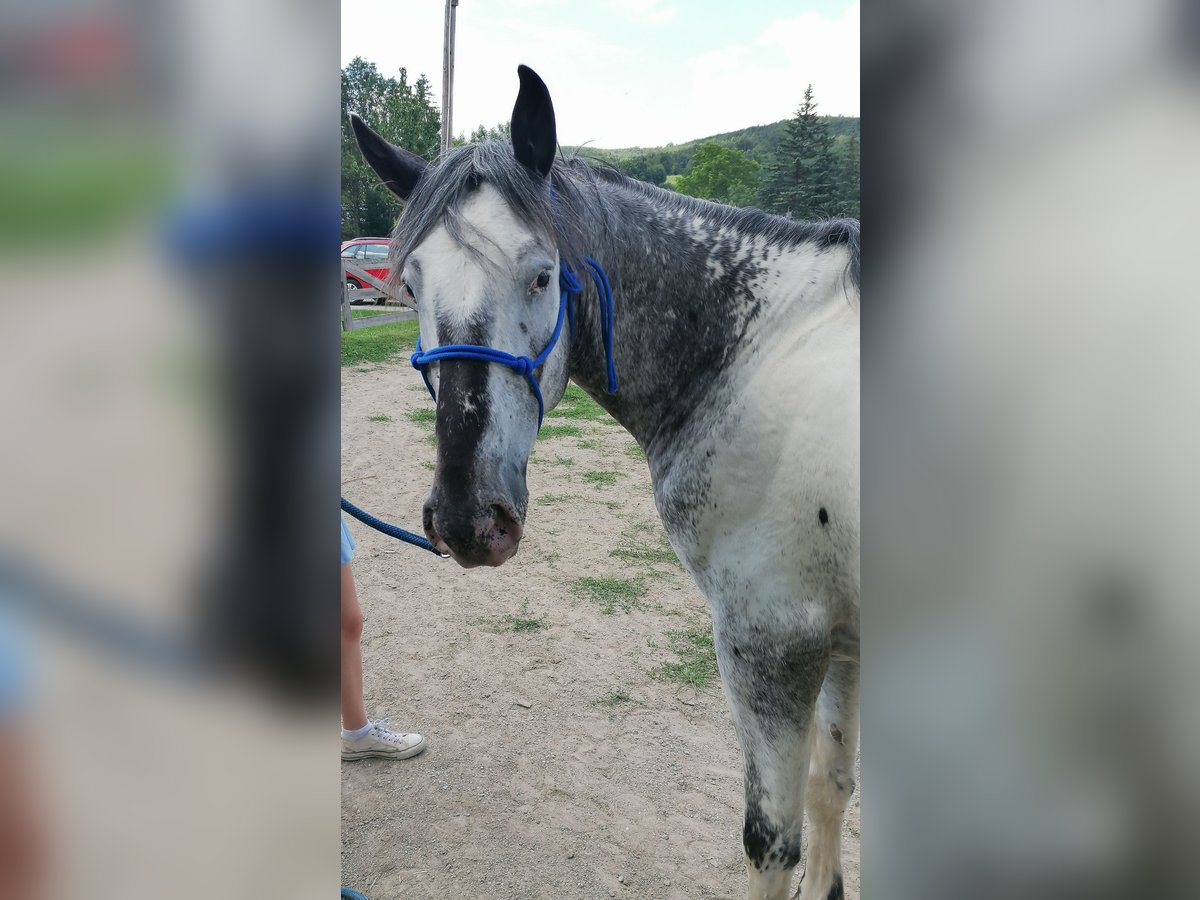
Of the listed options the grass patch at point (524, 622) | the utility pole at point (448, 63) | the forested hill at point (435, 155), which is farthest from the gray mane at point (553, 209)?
the forested hill at point (435, 155)

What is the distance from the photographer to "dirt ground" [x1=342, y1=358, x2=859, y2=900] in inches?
100

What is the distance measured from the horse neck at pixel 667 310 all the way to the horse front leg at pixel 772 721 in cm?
56

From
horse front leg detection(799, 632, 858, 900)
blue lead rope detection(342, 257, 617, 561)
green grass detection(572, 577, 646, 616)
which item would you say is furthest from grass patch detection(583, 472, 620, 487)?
blue lead rope detection(342, 257, 617, 561)

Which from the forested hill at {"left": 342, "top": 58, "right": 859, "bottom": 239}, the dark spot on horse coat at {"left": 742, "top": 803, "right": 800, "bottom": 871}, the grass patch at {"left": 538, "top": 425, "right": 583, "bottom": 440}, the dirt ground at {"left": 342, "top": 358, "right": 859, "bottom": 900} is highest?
the forested hill at {"left": 342, "top": 58, "right": 859, "bottom": 239}

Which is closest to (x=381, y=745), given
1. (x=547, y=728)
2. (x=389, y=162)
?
(x=547, y=728)

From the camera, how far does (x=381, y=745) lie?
3.05 metres

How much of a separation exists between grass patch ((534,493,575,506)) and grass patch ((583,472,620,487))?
44 cm

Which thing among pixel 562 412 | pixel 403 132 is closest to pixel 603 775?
pixel 562 412

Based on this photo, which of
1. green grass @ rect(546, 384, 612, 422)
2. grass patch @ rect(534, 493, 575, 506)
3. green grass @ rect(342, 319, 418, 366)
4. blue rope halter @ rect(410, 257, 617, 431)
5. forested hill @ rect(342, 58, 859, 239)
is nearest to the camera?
blue rope halter @ rect(410, 257, 617, 431)

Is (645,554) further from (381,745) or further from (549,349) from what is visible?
(549,349)

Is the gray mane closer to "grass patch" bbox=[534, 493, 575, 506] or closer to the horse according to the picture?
the horse

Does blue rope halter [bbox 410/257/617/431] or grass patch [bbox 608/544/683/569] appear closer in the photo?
blue rope halter [bbox 410/257/617/431]

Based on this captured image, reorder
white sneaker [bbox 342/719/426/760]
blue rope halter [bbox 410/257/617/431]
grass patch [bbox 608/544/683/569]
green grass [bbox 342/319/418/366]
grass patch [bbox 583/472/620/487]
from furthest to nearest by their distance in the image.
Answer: green grass [bbox 342/319/418/366] < grass patch [bbox 583/472/620/487] < grass patch [bbox 608/544/683/569] < white sneaker [bbox 342/719/426/760] < blue rope halter [bbox 410/257/617/431]
